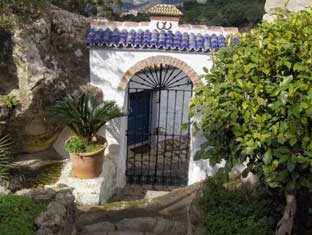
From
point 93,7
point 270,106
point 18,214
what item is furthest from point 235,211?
point 93,7

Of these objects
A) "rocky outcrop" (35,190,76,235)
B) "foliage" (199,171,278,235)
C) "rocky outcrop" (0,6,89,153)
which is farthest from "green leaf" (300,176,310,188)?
"rocky outcrop" (0,6,89,153)

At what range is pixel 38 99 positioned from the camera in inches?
281

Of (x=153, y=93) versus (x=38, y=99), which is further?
(x=153, y=93)

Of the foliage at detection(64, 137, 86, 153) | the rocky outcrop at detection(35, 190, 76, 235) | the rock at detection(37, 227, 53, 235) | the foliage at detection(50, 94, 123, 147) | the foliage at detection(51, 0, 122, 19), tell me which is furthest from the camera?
the foliage at detection(51, 0, 122, 19)

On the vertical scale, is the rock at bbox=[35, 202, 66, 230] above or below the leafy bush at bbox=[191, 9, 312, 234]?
below

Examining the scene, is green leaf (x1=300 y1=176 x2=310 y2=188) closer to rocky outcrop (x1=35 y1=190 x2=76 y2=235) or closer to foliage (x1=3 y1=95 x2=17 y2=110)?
rocky outcrop (x1=35 y1=190 x2=76 y2=235)

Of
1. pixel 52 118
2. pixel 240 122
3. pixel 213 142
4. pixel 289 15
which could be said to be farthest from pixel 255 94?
pixel 52 118

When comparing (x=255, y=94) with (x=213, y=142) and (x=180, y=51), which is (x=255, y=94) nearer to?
(x=213, y=142)

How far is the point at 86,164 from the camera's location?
7273mm

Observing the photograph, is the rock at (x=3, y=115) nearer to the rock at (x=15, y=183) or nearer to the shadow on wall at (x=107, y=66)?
the rock at (x=15, y=183)

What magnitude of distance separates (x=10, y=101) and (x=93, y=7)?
11.8 meters

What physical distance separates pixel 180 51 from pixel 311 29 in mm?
4711

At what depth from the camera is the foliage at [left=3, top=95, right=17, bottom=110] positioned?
269 inches

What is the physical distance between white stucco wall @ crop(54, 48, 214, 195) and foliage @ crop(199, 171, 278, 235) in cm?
272
